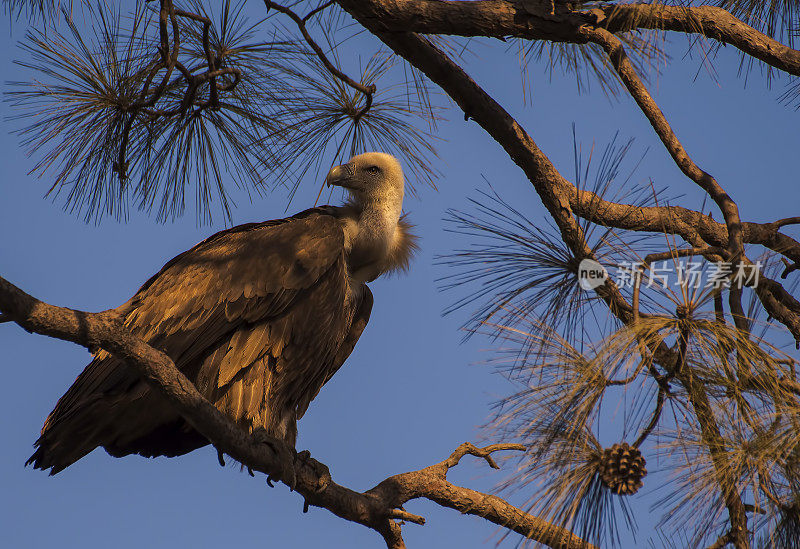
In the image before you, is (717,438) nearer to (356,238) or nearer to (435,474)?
(435,474)

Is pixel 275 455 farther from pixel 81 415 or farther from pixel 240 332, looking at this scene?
pixel 81 415

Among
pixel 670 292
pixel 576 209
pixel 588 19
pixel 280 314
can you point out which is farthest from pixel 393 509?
pixel 588 19

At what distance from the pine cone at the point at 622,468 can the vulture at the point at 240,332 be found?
200 centimetres

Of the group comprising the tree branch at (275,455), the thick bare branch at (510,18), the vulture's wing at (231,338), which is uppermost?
the thick bare branch at (510,18)

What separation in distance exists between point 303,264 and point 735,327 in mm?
2366

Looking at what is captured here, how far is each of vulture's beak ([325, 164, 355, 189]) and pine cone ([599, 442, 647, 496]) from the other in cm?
282

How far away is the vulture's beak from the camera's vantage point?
16.6ft

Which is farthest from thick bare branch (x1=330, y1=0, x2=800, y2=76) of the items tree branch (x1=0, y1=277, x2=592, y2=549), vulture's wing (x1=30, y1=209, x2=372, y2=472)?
tree branch (x1=0, y1=277, x2=592, y2=549)

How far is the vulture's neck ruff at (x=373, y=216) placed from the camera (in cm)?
482

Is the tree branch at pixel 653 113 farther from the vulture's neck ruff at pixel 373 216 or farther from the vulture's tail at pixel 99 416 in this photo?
the vulture's tail at pixel 99 416

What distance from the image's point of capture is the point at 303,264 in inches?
172

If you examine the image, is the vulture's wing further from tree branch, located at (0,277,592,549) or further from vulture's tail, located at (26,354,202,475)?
tree branch, located at (0,277,592,549)

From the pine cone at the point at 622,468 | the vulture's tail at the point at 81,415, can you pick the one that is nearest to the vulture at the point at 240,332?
the vulture's tail at the point at 81,415

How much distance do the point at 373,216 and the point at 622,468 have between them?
2.64 meters
